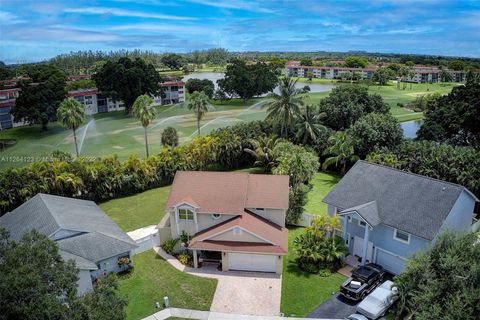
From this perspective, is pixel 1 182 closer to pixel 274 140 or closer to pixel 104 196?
pixel 104 196

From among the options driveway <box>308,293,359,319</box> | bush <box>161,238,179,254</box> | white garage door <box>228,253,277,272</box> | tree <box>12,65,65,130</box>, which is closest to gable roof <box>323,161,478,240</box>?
driveway <box>308,293,359,319</box>

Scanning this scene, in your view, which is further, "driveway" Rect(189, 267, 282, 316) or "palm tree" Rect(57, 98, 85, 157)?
"palm tree" Rect(57, 98, 85, 157)

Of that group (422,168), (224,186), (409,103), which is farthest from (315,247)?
(409,103)

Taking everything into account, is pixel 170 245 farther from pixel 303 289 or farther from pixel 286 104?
pixel 286 104

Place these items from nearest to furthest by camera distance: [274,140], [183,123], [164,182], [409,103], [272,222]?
[272,222], [164,182], [274,140], [183,123], [409,103]

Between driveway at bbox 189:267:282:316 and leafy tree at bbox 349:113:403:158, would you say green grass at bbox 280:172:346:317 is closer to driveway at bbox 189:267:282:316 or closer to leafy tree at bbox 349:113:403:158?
driveway at bbox 189:267:282:316

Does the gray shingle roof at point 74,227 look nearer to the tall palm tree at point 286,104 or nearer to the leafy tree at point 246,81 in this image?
the tall palm tree at point 286,104

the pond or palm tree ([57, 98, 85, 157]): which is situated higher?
palm tree ([57, 98, 85, 157])

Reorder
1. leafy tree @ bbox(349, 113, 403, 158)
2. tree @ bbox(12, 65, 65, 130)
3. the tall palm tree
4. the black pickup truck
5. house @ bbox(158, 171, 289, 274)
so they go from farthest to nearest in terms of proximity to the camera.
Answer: tree @ bbox(12, 65, 65, 130) < the tall palm tree < leafy tree @ bbox(349, 113, 403, 158) < house @ bbox(158, 171, 289, 274) < the black pickup truck
